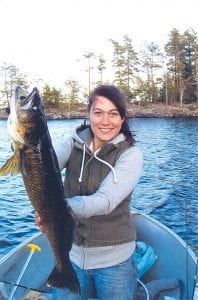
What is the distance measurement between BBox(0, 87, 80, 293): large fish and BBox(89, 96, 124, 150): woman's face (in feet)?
2.06

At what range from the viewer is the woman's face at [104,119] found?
3258 mm

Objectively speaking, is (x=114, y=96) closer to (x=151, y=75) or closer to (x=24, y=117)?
(x=24, y=117)

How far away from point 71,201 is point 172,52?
244ft

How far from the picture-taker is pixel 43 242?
19.3ft

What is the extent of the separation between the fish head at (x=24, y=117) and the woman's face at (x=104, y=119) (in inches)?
27.6

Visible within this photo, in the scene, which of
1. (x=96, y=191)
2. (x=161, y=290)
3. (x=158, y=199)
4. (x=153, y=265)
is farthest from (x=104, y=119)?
(x=158, y=199)

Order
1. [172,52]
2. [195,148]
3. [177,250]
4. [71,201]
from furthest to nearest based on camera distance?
1. [172,52]
2. [195,148]
3. [177,250]
4. [71,201]

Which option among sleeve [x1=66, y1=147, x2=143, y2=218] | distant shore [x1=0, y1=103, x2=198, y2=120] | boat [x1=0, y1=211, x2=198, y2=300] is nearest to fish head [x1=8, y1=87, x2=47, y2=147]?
sleeve [x1=66, y1=147, x2=143, y2=218]

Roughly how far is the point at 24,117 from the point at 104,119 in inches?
31.2

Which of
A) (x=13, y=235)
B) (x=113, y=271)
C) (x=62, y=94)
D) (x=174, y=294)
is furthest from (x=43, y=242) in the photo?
(x=62, y=94)

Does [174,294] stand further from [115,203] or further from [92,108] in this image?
[92,108]

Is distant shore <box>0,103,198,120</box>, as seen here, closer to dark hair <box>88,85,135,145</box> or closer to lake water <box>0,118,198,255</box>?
lake water <box>0,118,198,255</box>

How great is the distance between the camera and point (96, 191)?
319 centimetres

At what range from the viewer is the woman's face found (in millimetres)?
3258
